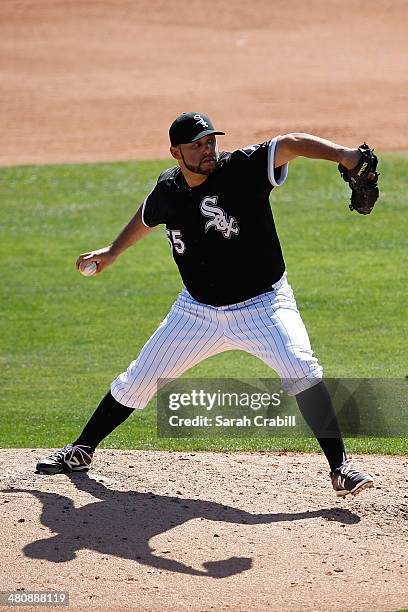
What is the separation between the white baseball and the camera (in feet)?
18.2

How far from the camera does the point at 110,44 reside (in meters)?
22.3

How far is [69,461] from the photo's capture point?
5.57m

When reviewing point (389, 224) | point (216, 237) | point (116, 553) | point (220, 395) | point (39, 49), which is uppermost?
point (39, 49)

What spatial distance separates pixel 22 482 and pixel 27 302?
4958 mm

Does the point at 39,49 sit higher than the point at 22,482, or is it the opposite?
the point at 39,49

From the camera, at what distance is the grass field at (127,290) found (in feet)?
24.8

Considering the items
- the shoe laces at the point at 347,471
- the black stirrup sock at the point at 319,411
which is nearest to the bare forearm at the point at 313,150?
the black stirrup sock at the point at 319,411

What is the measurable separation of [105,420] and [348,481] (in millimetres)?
1281

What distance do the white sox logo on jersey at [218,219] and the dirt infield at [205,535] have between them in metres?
1.28

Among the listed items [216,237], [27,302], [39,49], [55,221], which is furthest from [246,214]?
[39,49]

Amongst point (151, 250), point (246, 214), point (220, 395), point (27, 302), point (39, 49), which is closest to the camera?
point (246, 214)

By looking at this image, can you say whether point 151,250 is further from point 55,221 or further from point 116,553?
point 116,553

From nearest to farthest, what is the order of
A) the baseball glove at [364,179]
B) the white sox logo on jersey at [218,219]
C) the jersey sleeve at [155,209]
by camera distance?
the baseball glove at [364,179]
the white sox logo on jersey at [218,219]
the jersey sleeve at [155,209]

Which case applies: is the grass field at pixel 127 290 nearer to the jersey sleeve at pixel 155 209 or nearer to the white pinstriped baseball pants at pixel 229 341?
the white pinstriped baseball pants at pixel 229 341
